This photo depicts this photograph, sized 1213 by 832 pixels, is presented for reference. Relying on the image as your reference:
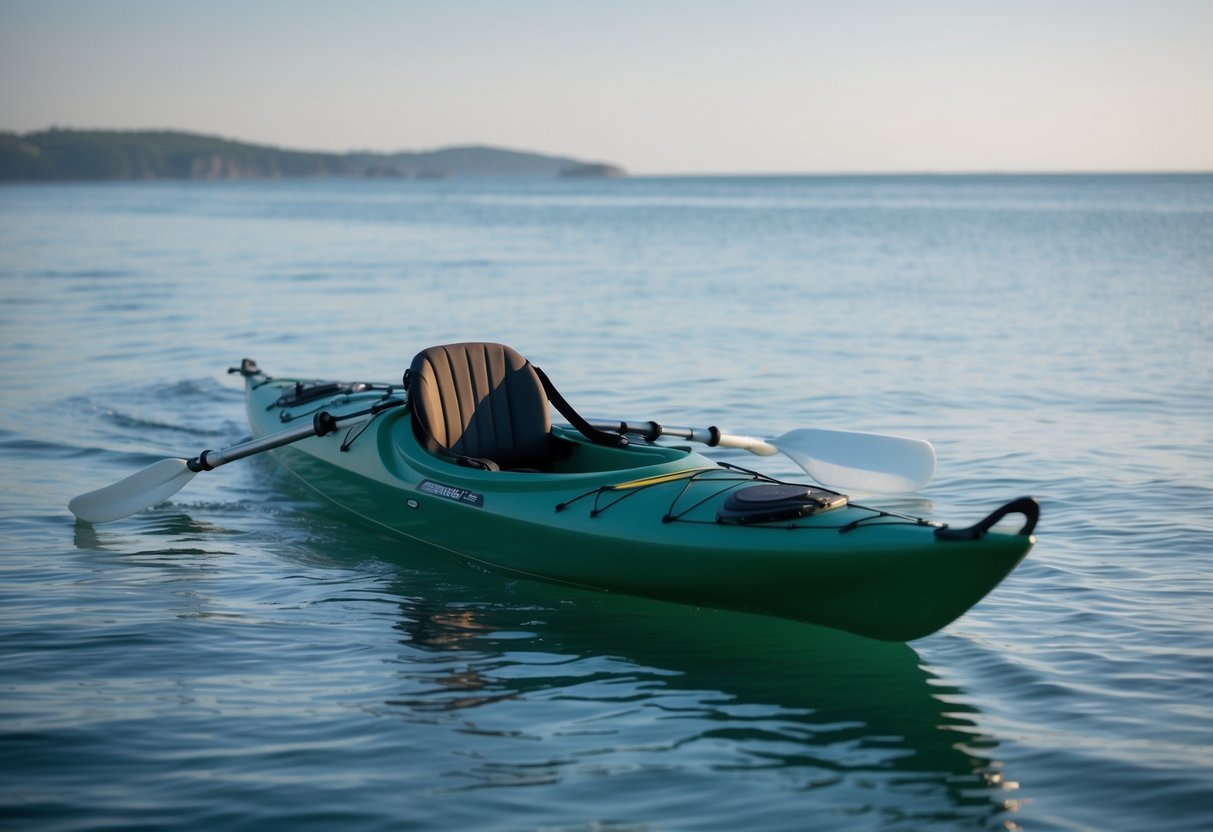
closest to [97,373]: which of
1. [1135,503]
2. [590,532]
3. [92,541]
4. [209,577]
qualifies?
[92,541]

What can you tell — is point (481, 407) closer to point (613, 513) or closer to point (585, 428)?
point (585, 428)

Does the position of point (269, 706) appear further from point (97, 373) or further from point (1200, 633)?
point (97, 373)

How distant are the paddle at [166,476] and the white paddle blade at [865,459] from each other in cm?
274

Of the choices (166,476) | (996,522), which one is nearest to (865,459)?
(996,522)

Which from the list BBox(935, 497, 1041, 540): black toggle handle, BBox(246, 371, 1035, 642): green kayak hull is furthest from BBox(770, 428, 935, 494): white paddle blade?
BBox(935, 497, 1041, 540): black toggle handle

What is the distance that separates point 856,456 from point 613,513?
2137 mm

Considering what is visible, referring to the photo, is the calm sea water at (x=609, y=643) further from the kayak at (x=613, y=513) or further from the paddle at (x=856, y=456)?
the paddle at (x=856, y=456)

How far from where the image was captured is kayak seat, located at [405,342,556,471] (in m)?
7.33

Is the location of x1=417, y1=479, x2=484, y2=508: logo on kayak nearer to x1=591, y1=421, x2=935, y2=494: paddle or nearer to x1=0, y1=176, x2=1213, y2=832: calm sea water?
x1=0, y1=176, x2=1213, y2=832: calm sea water

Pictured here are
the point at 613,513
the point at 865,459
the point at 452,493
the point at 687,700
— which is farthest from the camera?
the point at 865,459

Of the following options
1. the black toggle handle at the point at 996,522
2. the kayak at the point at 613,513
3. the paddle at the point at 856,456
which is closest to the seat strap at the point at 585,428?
the kayak at the point at 613,513

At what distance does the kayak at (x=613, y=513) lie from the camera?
5.45 m

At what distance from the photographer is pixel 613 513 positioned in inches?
252

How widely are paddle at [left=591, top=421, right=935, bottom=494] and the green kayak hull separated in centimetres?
115
